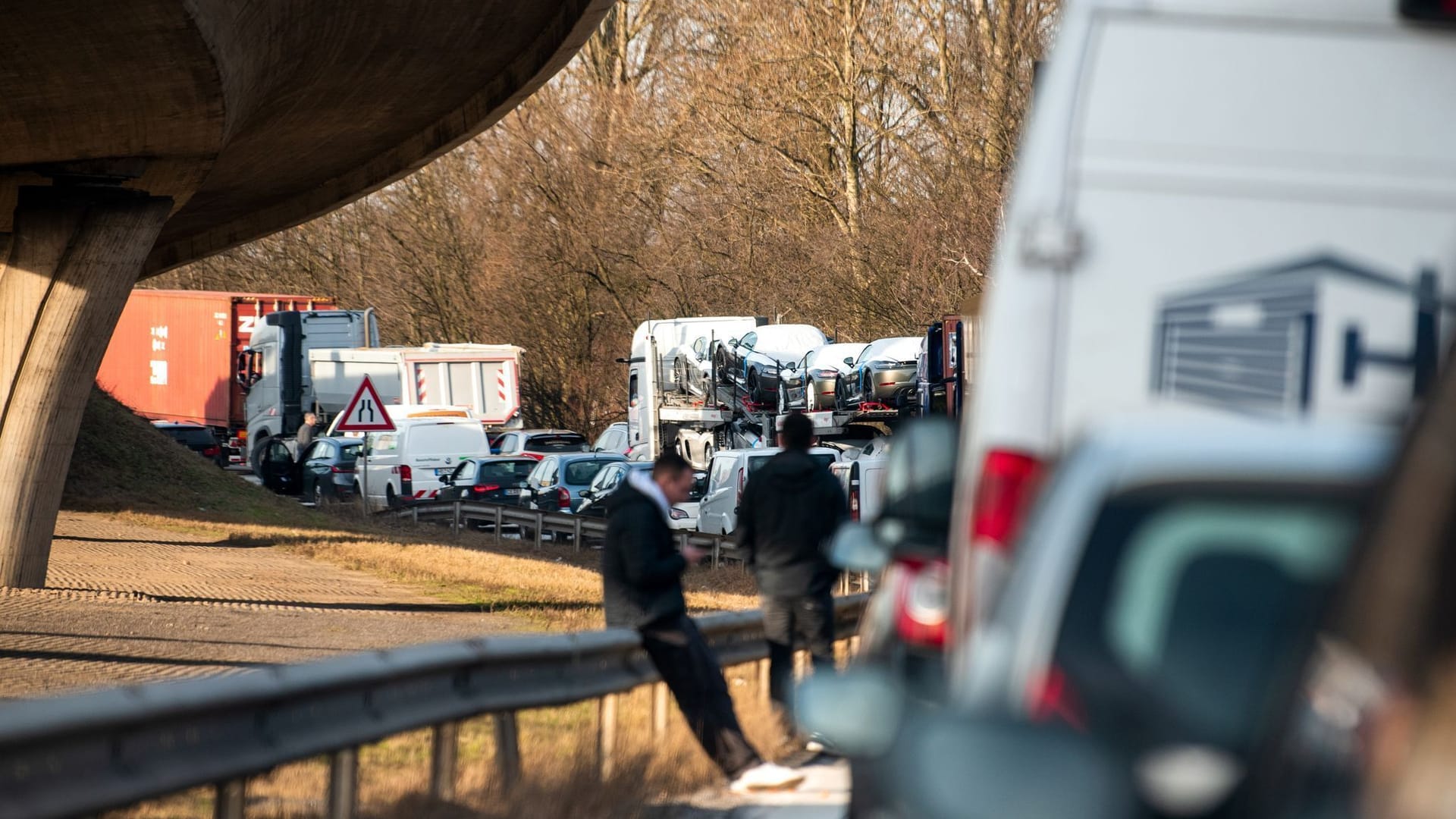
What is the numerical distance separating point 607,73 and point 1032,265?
167 ft

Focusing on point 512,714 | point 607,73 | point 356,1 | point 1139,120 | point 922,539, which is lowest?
point 512,714

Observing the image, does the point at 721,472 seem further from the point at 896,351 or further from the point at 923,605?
the point at 923,605

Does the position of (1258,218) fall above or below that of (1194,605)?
above

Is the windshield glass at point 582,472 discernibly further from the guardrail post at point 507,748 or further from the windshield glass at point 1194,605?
the windshield glass at point 1194,605

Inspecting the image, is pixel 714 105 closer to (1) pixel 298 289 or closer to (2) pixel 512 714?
(1) pixel 298 289

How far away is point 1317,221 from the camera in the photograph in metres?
4.15

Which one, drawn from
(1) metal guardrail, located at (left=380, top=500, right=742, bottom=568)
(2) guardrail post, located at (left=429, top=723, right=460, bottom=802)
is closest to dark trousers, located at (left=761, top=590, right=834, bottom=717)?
(2) guardrail post, located at (left=429, top=723, right=460, bottom=802)

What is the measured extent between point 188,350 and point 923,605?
48458 mm

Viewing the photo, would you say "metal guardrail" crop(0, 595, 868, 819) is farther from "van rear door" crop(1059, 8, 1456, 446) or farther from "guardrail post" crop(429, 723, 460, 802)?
"van rear door" crop(1059, 8, 1456, 446)

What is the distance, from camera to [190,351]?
5106 cm

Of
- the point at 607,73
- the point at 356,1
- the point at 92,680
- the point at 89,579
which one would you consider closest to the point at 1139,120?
the point at 92,680

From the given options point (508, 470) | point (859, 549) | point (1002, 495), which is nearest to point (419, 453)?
point (508, 470)

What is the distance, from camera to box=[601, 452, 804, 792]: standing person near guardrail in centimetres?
805

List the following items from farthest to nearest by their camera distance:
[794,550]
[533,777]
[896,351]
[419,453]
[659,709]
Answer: [419,453] → [896,351] → [794,550] → [659,709] → [533,777]
